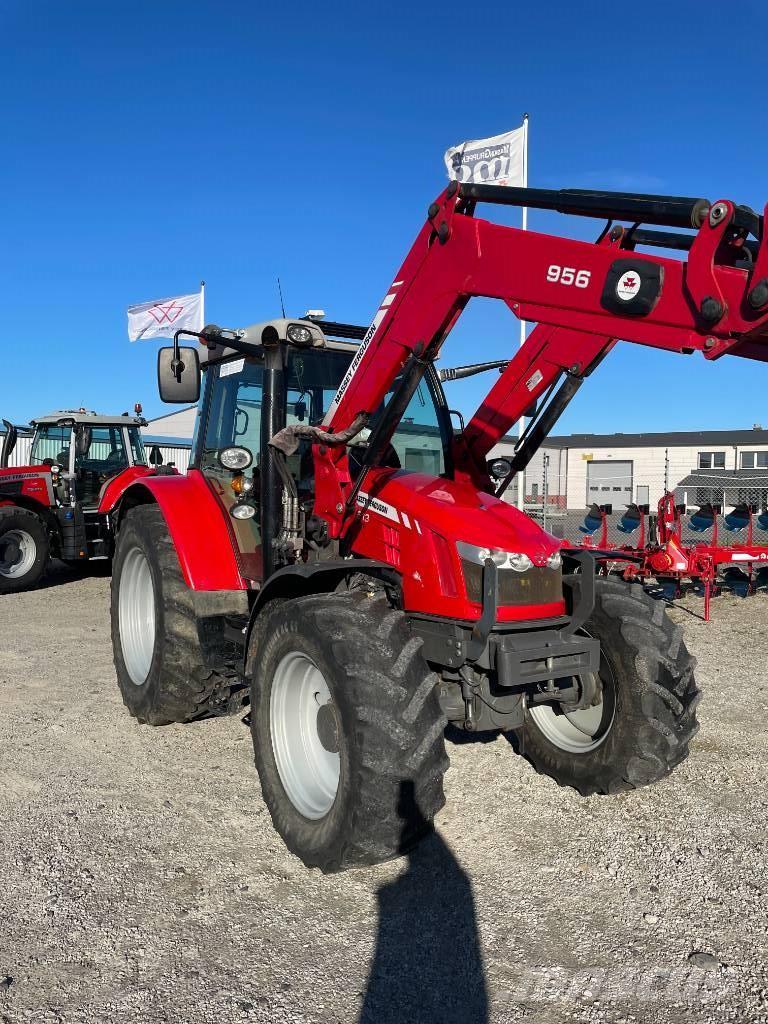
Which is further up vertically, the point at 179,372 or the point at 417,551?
the point at 179,372

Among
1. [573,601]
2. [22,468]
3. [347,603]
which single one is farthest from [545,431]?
[22,468]

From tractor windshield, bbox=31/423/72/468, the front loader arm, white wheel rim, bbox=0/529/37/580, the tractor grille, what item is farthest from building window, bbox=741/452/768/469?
the tractor grille

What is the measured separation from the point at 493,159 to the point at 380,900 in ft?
35.6

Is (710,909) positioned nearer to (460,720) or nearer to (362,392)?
(460,720)

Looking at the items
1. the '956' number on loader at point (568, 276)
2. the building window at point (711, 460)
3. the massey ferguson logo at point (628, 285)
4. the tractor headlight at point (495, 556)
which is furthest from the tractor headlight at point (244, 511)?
the building window at point (711, 460)

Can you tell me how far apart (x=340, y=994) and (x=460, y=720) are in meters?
1.20

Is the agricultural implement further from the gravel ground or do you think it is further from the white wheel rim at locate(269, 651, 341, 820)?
the white wheel rim at locate(269, 651, 341, 820)

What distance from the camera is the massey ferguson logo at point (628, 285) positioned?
2.44 metres

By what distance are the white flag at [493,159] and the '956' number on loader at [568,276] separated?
916 centimetres

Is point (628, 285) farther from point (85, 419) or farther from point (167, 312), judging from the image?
point (167, 312)

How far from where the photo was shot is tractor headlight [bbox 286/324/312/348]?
155 inches

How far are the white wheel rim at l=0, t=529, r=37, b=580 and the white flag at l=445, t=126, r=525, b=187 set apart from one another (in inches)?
325

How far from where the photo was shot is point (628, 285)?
2.46m

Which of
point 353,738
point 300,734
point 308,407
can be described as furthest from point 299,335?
point 353,738
